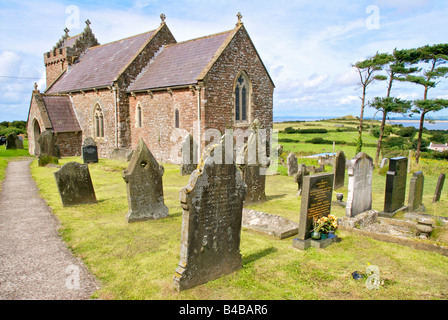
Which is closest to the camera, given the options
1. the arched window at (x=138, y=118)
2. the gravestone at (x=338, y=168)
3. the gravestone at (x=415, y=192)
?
the gravestone at (x=415, y=192)

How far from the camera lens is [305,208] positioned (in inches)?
281

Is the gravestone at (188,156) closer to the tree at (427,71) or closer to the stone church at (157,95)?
the stone church at (157,95)

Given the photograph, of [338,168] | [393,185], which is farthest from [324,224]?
[338,168]

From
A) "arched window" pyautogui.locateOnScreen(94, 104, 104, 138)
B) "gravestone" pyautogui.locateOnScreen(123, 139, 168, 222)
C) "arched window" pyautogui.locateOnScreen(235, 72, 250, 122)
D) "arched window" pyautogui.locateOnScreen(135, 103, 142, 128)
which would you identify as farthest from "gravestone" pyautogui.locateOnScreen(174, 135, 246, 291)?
"arched window" pyautogui.locateOnScreen(94, 104, 104, 138)

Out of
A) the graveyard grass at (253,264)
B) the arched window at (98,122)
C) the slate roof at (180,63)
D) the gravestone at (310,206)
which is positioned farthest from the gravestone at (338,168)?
the arched window at (98,122)

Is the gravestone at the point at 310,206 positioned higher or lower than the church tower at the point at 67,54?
lower

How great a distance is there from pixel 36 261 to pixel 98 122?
20.8 meters

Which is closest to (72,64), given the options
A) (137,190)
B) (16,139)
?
(16,139)

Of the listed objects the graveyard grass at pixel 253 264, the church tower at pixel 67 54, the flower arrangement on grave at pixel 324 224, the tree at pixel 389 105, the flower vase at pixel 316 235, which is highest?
the church tower at pixel 67 54

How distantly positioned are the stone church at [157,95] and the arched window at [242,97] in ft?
0.20

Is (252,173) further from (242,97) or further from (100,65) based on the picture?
(100,65)

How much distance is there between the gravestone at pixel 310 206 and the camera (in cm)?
709
